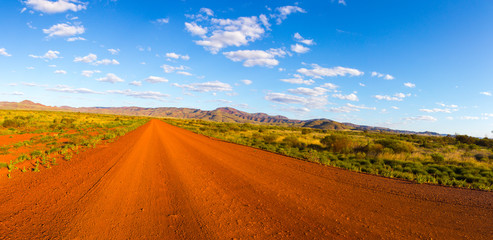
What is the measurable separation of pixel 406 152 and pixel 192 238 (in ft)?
62.6

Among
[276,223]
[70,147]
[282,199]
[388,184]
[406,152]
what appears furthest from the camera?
[406,152]

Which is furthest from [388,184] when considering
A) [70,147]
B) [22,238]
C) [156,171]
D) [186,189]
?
[70,147]

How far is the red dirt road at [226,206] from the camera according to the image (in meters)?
4.17

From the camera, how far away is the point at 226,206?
17.7ft

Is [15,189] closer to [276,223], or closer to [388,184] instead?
[276,223]

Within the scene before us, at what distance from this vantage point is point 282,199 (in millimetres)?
5996

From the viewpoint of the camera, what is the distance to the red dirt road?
13.7 ft

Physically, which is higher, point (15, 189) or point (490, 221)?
point (490, 221)

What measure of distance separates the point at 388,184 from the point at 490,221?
293cm

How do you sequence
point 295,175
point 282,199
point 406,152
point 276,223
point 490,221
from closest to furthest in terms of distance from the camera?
point 276,223 < point 490,221 < point 282,199 < point 295,175 < point 406,152

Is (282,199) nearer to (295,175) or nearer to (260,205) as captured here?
(260,205)

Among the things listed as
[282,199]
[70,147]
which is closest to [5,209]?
[282,199]

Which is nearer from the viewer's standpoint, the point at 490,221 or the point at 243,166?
the point at 490,221

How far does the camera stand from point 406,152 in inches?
672
